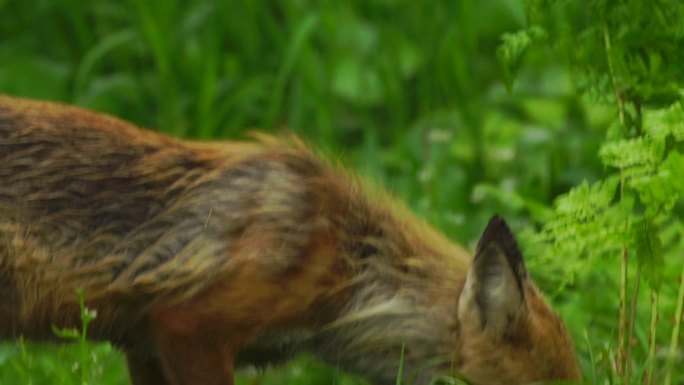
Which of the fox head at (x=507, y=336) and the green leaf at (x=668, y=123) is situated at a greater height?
the green leaf at (x=668, y=123)

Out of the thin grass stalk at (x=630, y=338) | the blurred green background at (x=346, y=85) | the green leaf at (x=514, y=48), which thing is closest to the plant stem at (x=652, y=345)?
the thin grass stalk at (x=630, y=338)

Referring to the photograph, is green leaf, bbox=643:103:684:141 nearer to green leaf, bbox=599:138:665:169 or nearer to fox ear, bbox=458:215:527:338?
green leaf, bbox=599:138:665:169

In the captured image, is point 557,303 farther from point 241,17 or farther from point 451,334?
point 241,17

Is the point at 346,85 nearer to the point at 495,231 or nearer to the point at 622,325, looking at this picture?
the point at 622,325

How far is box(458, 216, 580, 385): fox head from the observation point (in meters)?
4.77

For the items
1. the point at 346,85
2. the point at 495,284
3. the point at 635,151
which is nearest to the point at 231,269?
the point at 495,284

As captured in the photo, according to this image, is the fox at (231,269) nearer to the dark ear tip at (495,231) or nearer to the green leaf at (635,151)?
the dark ear tip at (495,231)

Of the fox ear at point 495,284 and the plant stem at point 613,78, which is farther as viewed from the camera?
the plant stem at point 613,78

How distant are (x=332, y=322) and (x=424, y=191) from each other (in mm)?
2855

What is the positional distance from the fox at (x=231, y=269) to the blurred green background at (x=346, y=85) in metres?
2.19

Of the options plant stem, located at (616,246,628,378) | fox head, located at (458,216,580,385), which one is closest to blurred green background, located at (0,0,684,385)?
plant stem, located at (616,246,628,378)

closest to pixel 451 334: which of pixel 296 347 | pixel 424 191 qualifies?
pixel 296 347

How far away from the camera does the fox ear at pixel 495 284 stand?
462cm

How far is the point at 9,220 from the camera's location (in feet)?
15.7
